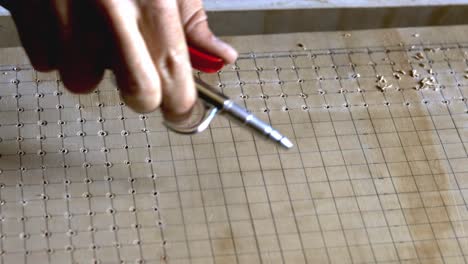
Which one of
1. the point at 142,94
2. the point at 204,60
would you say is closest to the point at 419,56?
the point at 204,60

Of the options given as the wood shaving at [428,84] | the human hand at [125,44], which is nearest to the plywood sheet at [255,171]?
the wood shaving at [428,84]

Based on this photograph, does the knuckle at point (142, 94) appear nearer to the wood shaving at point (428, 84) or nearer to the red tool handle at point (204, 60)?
the red tool handle at point (204, 60)

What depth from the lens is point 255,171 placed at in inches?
39.1

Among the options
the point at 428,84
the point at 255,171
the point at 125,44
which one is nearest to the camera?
the point at 125,44

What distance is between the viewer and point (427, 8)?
4.08 ft

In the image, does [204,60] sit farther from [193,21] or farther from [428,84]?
[428,84]

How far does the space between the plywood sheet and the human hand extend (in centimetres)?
18

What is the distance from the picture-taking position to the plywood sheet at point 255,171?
3.00 ft

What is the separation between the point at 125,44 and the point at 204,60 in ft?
0.44

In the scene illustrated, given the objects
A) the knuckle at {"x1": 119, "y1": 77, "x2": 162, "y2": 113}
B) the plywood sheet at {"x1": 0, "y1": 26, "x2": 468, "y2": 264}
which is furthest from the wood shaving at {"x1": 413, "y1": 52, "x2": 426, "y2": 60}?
the knuckle at {"x1": 119, "y1": 77, "x2": 162, "y2": 113}

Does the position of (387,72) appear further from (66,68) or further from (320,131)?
(66,68)

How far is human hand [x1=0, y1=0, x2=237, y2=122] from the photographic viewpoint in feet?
2.43

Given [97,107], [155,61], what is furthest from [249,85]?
[155,61]

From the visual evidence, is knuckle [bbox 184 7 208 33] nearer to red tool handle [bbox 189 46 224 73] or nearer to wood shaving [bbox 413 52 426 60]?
red tool handle [bbox 189 46 224 73]
